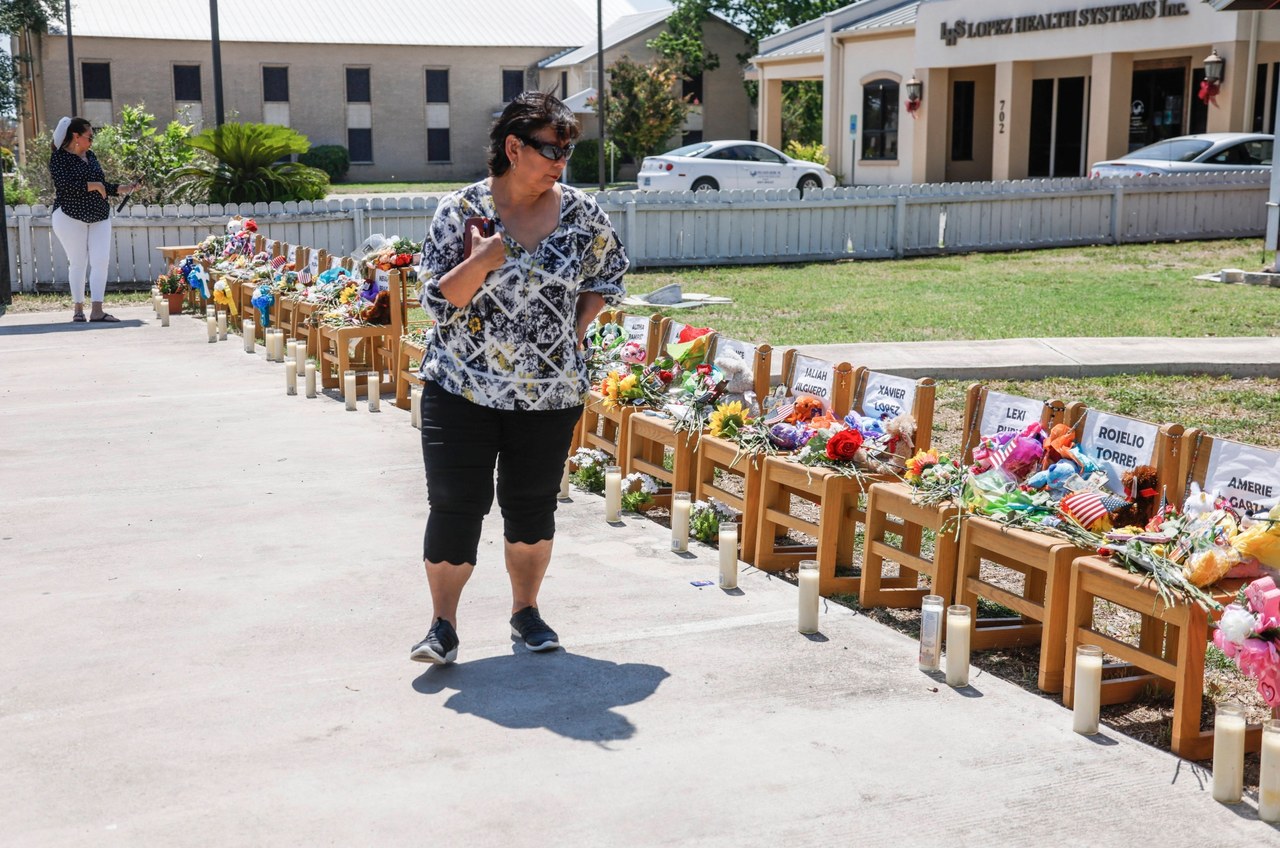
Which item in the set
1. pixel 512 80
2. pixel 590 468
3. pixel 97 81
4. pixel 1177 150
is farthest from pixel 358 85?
pixel 590 468

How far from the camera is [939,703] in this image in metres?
4.54

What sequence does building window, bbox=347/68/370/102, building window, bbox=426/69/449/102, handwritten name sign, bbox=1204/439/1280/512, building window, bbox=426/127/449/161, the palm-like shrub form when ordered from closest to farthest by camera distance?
handwritten name sign, bbox=1204/439/1280/512 < the palm-like shrub < building window, bbox=347/68/370/102 < building window, bbox=426/69/449/102 < building window, bbox=426/127/449/161

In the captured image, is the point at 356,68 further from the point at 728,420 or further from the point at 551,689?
the point at 551,689

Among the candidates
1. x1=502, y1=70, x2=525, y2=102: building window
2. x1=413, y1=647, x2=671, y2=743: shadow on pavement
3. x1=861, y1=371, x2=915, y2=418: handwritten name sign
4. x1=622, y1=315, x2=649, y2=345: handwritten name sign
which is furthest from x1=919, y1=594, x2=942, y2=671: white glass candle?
x1=502, y1=70, x2=525, y2=102: building window

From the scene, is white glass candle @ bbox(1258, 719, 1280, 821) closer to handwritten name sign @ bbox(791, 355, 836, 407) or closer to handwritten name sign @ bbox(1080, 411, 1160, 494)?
handwritten name sign @ bbox(1080, 411, 1160, 494)

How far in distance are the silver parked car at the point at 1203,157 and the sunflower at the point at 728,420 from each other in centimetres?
1789

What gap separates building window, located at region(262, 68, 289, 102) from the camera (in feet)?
160

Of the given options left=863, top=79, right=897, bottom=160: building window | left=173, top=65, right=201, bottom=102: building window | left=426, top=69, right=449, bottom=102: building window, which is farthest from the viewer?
left=426, top=69, right=449, bottom=102: building window

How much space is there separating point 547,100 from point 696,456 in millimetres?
2528

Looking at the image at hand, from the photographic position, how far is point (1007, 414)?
546cm

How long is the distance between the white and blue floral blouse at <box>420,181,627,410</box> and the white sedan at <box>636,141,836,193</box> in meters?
25.6

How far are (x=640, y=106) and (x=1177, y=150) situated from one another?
21334 millimetres

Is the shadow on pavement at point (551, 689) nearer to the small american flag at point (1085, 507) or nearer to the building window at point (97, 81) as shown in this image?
the small american flag at point (1085, 507)

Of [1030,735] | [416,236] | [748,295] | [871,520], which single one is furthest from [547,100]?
[416,236]
